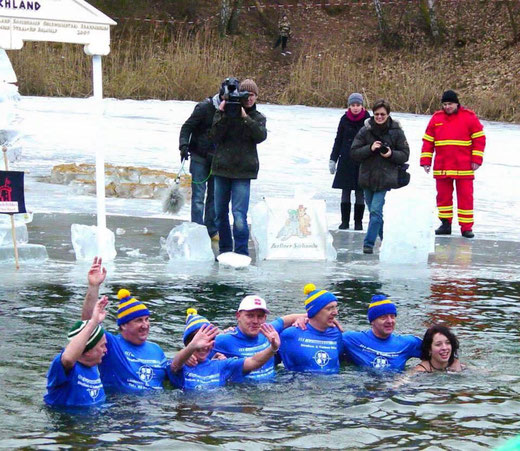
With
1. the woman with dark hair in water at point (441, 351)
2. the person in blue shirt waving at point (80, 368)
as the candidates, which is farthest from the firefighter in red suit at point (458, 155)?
the person in blue shirt waving at point (80, 368)

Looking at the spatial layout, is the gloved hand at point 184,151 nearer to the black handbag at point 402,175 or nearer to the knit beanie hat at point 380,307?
the black handbag at point 402,175

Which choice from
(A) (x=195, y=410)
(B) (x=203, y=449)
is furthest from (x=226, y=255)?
(B) (x=203, y=449)

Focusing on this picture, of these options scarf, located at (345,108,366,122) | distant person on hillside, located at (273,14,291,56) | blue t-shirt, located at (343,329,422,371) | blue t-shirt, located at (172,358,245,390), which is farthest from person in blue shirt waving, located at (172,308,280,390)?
distant person on hillside, located at (273,14,291,56)

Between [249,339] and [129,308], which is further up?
[129,308]

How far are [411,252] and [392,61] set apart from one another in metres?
26.4

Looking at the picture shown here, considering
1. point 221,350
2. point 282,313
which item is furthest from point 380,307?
point 282,313

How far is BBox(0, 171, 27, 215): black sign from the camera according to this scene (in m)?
11.5

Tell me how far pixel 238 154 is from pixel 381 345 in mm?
4012

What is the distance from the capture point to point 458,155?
14.8m

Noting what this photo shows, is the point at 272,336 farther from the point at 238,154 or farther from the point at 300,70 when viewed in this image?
the point at 300,70

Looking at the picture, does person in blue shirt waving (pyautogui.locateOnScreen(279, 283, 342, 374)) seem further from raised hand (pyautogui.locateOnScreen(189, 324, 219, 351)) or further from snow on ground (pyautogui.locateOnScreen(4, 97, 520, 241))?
snow on ground (pyautogui.locateOnScreen(4, 97, 520, 241))

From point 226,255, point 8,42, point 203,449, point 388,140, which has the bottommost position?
point 203,449

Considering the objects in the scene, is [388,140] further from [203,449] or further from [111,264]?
[203,449]

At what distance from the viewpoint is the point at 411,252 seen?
12.9 m
